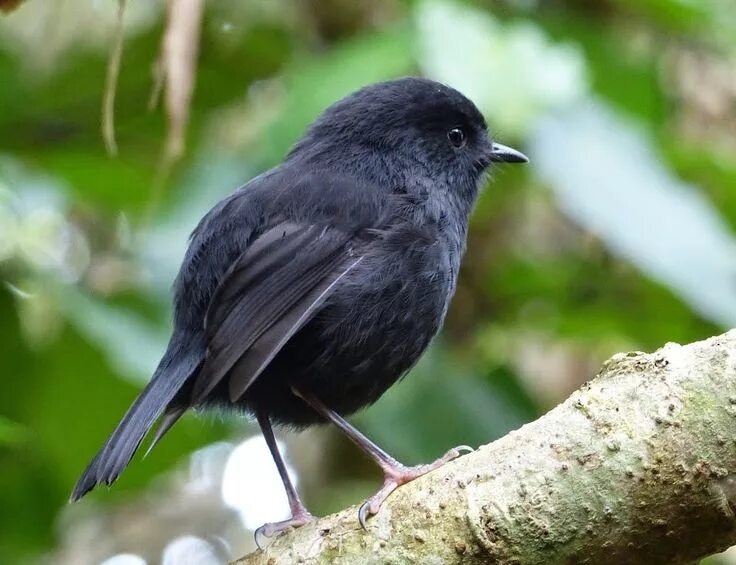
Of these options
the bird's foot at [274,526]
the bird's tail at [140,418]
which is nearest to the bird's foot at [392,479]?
the bird's foot at [274,526]

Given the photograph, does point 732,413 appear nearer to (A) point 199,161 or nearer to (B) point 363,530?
(B) point 363,530

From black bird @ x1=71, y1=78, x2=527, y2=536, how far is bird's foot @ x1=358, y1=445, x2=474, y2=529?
0.04 feet

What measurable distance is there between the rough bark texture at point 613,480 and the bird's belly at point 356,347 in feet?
3.13

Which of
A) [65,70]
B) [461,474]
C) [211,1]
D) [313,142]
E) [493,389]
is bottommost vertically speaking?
[461,474]

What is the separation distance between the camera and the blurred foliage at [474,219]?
12.5ft

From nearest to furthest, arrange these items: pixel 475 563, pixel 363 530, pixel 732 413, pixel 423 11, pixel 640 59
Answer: pixel 732 413 → pixel 475 563 → pixel 363 530 → pixel 423 11 → pixel 640 59

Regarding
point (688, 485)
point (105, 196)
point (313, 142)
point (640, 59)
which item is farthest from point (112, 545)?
point (688, 485)

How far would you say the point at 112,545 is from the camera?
22.0 ft

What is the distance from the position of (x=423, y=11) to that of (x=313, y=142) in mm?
600

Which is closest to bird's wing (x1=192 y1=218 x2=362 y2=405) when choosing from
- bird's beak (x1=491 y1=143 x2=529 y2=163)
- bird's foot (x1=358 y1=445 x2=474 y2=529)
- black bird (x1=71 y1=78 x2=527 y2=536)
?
black bird (x1=71 y1=78 x2=527 y2=536)

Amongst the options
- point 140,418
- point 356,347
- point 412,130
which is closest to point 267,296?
point 356,347

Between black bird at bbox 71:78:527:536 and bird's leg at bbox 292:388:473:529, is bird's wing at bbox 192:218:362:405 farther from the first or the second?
bird's leg at bbox 292:388:473:529

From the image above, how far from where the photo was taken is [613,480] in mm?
2188

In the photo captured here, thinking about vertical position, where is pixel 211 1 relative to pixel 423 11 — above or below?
above
